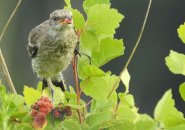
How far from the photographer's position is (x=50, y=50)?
430 cm

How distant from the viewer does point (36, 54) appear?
4535mm

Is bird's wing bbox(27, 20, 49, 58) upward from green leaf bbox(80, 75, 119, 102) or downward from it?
downward

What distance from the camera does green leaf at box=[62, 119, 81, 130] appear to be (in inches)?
80.0

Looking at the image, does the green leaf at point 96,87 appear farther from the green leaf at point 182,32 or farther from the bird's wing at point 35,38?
the bird's wing at point 35,38

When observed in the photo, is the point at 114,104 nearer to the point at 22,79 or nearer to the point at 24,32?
the point at 22,79

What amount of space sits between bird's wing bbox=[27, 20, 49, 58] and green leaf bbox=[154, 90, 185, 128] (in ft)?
6.91

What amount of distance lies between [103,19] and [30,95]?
0.28 metres

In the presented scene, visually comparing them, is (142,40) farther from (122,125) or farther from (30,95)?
(122,125)

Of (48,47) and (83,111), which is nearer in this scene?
(83,111)

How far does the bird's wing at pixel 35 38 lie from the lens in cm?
440


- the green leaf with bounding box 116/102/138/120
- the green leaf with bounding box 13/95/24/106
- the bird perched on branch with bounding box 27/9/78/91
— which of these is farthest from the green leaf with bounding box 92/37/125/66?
the bird perched on branch with bounding box 27/9/78/91

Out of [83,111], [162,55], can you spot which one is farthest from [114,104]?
[162,55]

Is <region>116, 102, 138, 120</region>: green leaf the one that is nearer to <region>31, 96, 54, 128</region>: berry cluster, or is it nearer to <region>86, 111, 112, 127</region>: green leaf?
<region>86, 111, 112, 127</region>: green leaf

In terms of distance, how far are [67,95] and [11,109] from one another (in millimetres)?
216
